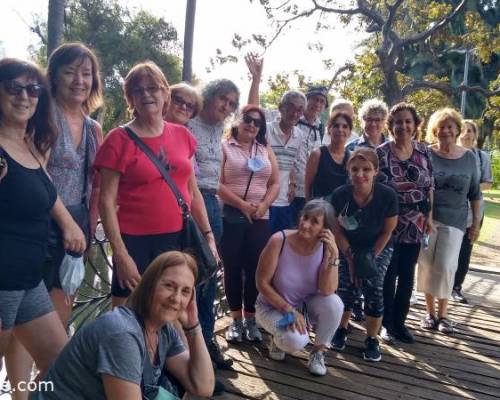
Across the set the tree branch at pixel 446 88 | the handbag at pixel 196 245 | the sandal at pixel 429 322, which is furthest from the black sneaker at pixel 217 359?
the tree branch at pixel 446 88

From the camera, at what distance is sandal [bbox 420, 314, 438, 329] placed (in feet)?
14.6

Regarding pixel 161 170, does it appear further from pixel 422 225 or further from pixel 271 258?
pixel 422 225

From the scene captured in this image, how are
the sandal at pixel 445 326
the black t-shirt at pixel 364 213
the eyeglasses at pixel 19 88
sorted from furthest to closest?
the sandal at pixel 445 326
the black t-shirt at pixel 364 213
the eyeglasses at pixel 19 88

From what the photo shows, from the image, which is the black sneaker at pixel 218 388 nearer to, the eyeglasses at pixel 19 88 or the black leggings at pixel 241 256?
the black leggings at pixel 241 256

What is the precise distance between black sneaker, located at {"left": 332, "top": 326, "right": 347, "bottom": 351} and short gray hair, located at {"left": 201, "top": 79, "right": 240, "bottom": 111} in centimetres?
196

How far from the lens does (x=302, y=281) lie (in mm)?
3416

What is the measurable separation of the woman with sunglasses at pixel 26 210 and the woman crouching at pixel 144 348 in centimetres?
33

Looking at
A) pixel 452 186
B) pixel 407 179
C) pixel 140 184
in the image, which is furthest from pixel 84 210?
pixel 452 186

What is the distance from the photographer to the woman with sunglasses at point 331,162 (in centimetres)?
389

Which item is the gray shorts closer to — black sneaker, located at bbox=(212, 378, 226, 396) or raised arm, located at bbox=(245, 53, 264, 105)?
black sneaker, located at bbox=(212, 378, 226, 396)

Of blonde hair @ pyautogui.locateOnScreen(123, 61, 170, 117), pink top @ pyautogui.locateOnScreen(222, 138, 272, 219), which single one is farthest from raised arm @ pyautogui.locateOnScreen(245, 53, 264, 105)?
blonde hair @ pyautogui.locateOnScreen(123, 61, 170, 117)

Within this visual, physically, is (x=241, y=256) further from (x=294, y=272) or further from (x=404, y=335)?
(x=404, y=335)

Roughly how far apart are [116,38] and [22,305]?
22.3m

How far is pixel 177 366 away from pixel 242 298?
1680mm
